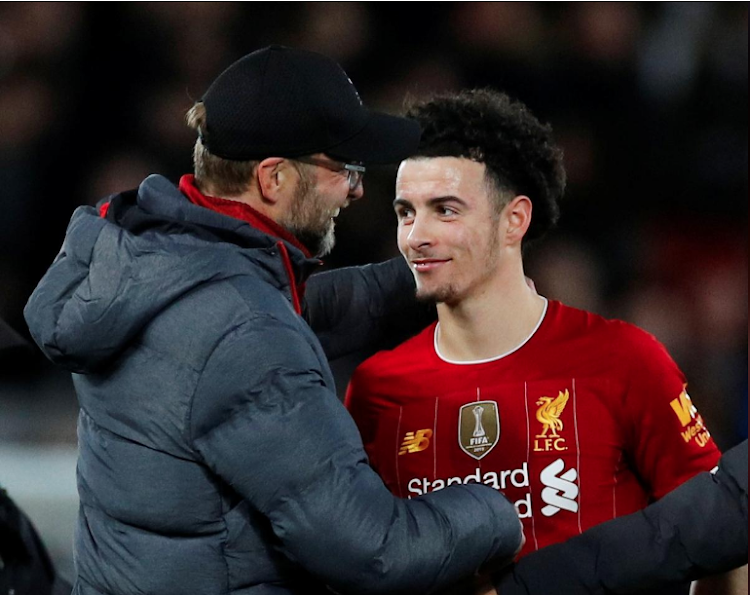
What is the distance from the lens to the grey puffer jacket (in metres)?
1.73

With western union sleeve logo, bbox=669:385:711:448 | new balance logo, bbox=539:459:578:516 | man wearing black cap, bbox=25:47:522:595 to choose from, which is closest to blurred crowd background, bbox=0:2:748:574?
western union sleeve logo, bbox=669:385:711:448

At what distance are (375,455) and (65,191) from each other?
2929mm

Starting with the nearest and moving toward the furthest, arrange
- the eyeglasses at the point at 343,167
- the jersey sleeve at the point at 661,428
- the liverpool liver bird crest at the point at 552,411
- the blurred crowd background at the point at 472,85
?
the eyeglasses at the point at 343,167 → the jersey sleeve at the point at 661,428 → the liverpool liver bird crest at the point at 552,411 → the blurred crowd background at the point at 472,85

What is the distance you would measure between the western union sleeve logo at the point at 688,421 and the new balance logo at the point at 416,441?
0.54 meters

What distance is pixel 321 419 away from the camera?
175 centimetres

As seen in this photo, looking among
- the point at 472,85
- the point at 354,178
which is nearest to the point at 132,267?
the point at 354,178

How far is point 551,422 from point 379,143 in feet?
2.40

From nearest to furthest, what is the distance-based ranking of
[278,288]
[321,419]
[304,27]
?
[321,419]
[278,288]
[304,27]

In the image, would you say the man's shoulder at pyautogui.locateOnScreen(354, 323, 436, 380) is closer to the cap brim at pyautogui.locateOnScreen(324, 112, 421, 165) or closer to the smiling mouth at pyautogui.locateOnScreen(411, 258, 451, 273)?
the smiling mouth at pyautogui.locateOnScreen(411, 258, 451, 273)

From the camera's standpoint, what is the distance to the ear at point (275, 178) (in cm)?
198

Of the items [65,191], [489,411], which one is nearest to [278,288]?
[489,411]

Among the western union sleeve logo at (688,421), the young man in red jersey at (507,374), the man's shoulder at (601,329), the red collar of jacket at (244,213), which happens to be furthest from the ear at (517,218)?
the red collar of jacket at (244,213)

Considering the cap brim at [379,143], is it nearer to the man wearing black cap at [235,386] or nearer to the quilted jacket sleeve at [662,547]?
the man wearing black cap at [235,386]

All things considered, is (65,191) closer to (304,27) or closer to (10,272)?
(10,272)
